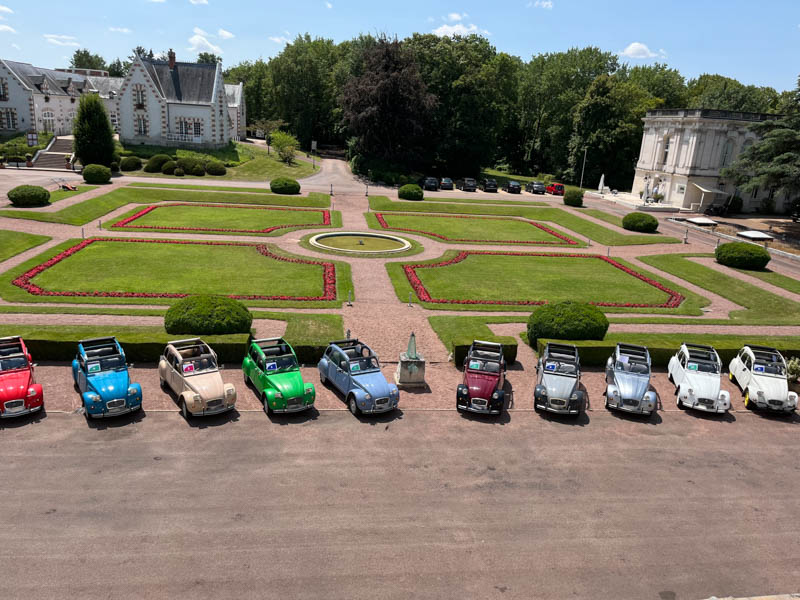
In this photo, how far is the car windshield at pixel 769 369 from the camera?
20.7 metres

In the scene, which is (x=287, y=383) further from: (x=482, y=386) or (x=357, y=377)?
(x=482, y=386)

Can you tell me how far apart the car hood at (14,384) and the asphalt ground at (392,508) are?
855 mm

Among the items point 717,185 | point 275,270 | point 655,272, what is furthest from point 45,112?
point 717,185

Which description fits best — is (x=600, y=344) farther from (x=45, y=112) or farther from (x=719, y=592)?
(x=45, y=112)

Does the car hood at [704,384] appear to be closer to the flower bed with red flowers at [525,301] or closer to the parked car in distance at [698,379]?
the parked car in distance at [698,379]

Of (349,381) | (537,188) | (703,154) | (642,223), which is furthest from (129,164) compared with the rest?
(703,154)

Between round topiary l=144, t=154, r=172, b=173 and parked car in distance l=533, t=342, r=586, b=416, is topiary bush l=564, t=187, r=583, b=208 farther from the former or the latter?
parked car in distance l=533, t=342, r=586, b=416

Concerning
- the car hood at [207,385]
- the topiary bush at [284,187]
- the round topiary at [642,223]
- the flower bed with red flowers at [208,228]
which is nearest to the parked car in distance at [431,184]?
the topiary bush at [284,187]

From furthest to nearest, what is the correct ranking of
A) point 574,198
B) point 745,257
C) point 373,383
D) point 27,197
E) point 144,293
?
point 574,198, point 27,197, point 745,257, point 144,293, point 373,383

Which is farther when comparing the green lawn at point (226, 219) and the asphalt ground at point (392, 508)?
the green lawn at point (226, 219)

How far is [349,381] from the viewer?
1870 cm

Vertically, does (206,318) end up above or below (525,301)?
above

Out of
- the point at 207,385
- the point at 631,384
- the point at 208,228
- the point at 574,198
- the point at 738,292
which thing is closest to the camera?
the point at 207,385

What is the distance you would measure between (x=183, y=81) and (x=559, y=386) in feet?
252
